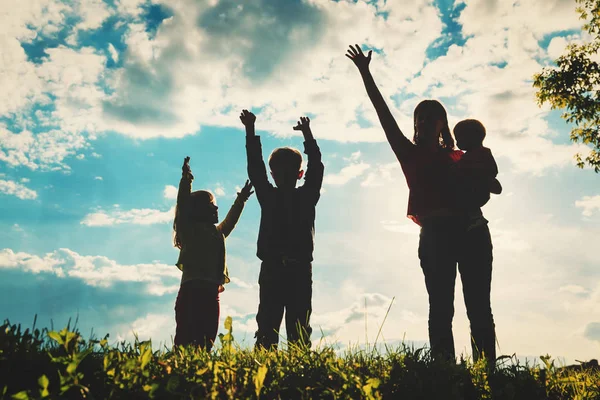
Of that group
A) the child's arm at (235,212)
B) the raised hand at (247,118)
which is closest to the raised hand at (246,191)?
the child's arm at (235,212)

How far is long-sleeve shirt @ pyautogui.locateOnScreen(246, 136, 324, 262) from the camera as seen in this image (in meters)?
4.80

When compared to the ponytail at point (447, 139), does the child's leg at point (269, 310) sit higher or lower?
lower

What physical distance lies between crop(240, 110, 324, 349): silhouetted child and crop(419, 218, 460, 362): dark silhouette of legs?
3.73 ft

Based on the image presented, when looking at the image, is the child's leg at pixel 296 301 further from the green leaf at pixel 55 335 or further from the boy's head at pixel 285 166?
the green leaf at pixel 55 335

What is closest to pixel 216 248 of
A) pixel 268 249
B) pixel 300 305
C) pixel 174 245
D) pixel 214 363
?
pixel 174 245

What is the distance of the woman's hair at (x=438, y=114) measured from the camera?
14.9ft

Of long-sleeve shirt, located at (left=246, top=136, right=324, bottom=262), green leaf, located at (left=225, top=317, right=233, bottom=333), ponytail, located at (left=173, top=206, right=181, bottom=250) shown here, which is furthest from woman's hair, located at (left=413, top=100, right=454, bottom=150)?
ponytail, located at (left=173, top=206, right=181, bottom=250)

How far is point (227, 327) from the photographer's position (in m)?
3.21

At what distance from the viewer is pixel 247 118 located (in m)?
5.53

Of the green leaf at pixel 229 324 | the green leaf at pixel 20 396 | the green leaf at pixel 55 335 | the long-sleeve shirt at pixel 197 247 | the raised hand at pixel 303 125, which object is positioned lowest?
the green leaf at pixel 20 396

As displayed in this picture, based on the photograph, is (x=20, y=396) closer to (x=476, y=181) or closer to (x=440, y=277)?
(x=440, y=277)

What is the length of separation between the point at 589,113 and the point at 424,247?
14344mm

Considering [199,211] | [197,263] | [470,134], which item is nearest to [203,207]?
[199,211]

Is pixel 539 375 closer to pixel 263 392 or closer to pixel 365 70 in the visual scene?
pixel 263 392
